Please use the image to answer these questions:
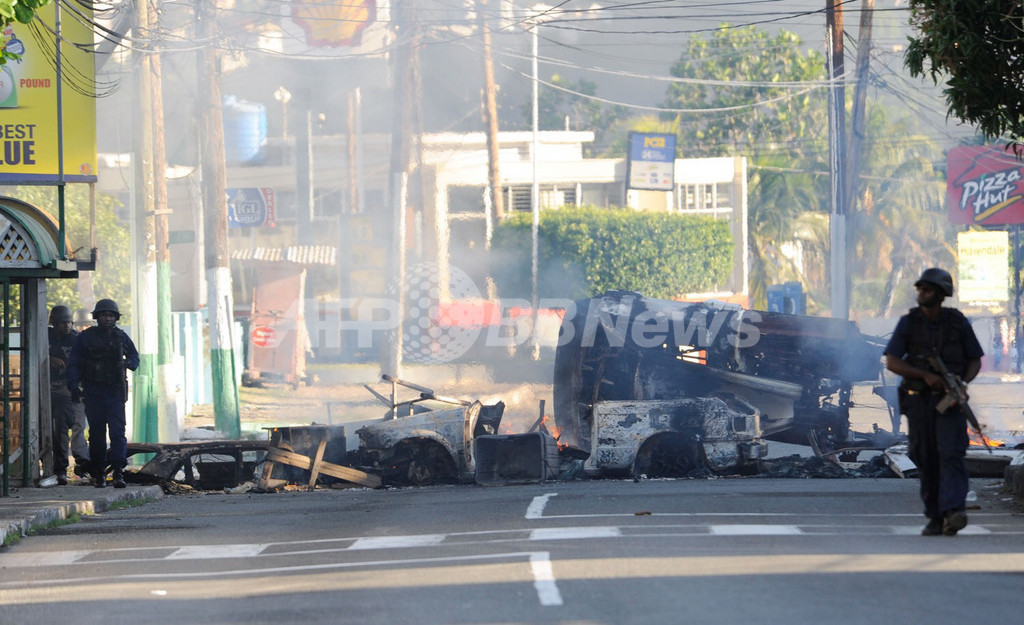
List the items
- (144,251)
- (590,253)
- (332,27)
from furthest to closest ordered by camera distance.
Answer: (332,27) → (590,253) → (144,251)

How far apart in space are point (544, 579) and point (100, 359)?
26.0 ft

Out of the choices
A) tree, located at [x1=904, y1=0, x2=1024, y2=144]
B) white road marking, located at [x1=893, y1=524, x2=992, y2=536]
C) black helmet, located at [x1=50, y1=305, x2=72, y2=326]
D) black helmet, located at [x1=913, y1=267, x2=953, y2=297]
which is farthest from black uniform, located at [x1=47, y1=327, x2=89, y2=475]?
black helmet, located at [x1=913, y1=267, x2=953, y2=297]

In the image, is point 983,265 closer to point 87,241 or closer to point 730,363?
point 87,241

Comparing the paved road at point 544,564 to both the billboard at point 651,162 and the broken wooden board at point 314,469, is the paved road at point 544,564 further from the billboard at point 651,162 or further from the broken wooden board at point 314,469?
the billboard at point 651,162

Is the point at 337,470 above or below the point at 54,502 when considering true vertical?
below

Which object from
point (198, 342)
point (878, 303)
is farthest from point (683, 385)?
point (878, 303)

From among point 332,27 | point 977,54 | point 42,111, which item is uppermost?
point 332,27

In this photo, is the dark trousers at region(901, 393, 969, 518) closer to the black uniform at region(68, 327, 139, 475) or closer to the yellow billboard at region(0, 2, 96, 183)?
the black uniform at region(68, 327, 139, 475)

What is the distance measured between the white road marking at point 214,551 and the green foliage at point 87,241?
14312 mm

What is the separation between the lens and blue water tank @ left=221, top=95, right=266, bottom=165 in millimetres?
52469

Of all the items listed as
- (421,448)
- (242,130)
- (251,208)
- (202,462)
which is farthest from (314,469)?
(242,130)

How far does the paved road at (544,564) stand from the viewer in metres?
6.46

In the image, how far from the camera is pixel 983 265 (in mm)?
41688
